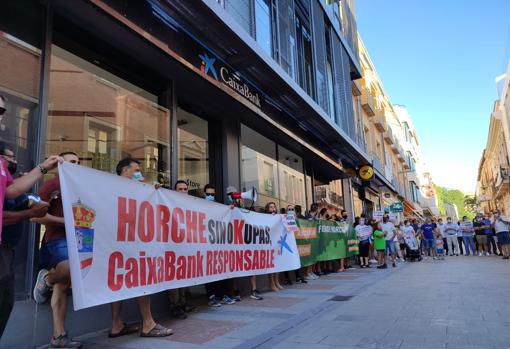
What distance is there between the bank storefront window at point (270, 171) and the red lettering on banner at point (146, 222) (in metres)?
4.99

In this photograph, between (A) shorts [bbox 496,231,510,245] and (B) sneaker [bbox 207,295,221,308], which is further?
(A) shorts [bbox 496,231,510,245]

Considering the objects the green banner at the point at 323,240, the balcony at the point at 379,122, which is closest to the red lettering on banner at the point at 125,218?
the green banner at the point at 323,240

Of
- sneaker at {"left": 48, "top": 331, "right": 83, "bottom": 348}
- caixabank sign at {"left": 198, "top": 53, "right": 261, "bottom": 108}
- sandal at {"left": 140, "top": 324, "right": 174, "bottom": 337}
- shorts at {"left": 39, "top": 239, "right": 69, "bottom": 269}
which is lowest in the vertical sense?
sandal at {"left": 140, "top": 324, "right": 174, "bottom": 337}

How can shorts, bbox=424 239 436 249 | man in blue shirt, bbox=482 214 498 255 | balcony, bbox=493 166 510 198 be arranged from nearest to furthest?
shorts, bbox=424 239 436 249, man in blue shirt, bbox=482 214 498 255, balcony, bbox=493 166 510 198

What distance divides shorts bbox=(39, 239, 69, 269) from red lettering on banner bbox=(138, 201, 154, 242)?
0.77 metres

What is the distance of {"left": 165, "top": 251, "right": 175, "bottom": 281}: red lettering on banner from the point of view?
4.68m

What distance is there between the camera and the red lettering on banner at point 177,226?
488 centimetres

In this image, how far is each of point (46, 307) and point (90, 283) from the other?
Result: 90 cm

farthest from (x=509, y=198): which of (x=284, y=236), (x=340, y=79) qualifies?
(x=284, y=236)

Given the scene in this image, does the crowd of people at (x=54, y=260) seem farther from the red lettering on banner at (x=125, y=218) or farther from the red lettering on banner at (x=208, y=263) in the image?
the red lettering on banner at (x=208, y=263)

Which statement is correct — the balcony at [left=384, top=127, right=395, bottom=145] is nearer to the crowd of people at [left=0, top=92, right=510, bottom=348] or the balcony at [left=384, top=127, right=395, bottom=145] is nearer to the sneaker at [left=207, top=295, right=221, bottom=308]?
the crowd of people at [left=0, top=92, right=510, bottom=348]

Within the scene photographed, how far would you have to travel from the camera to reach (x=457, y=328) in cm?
443

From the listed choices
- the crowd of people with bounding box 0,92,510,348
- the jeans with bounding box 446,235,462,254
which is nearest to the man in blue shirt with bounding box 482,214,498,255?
the jeans with bounding box 446,235,462,254

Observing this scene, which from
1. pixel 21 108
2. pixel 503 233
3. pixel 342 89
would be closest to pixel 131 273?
pixel 21 108
